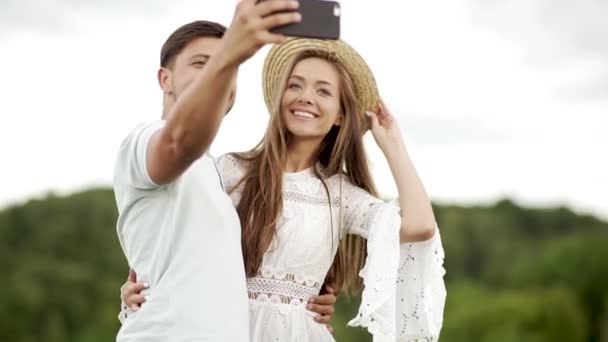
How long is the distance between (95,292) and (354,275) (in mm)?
24522

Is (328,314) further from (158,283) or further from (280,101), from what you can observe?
(158,283)

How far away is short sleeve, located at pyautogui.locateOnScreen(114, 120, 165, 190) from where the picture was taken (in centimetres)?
282

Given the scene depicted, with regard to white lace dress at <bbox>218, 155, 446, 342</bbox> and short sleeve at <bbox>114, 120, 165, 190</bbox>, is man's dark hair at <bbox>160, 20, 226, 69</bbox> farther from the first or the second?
white lace dress at <bbox>218, 155, 446, 342</bbox>

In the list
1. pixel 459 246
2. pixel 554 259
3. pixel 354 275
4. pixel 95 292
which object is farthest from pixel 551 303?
pixel 354 275

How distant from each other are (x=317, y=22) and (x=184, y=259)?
807mm

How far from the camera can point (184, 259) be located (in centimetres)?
304

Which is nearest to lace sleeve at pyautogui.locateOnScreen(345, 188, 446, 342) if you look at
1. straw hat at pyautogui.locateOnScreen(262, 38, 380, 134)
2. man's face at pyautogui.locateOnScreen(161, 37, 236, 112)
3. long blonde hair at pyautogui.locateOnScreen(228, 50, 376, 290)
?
long blonde hair at pyautogui.locateOnScreen(228, 50, 376, 290)

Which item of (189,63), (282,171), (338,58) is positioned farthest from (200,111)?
(338,58)

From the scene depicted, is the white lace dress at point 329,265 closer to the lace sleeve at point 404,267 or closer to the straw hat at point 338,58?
the lace sleeve at point 404,267

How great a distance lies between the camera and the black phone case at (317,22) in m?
2.54

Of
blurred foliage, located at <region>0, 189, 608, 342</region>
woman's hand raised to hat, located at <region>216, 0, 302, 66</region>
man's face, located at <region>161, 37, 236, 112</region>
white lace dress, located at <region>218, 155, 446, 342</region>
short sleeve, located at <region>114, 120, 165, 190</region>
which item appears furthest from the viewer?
blurred foliage, located at <region>0, 189, 608, 342</region>

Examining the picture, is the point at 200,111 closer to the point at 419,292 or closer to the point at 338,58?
the point at 338,58

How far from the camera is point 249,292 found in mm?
4082

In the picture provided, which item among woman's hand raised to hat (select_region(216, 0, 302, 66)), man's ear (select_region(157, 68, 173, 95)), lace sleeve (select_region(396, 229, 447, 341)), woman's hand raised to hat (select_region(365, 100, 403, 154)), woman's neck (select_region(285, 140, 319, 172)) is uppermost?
woman's hand raised to hat (select_region(216, 0, 302, 66))
